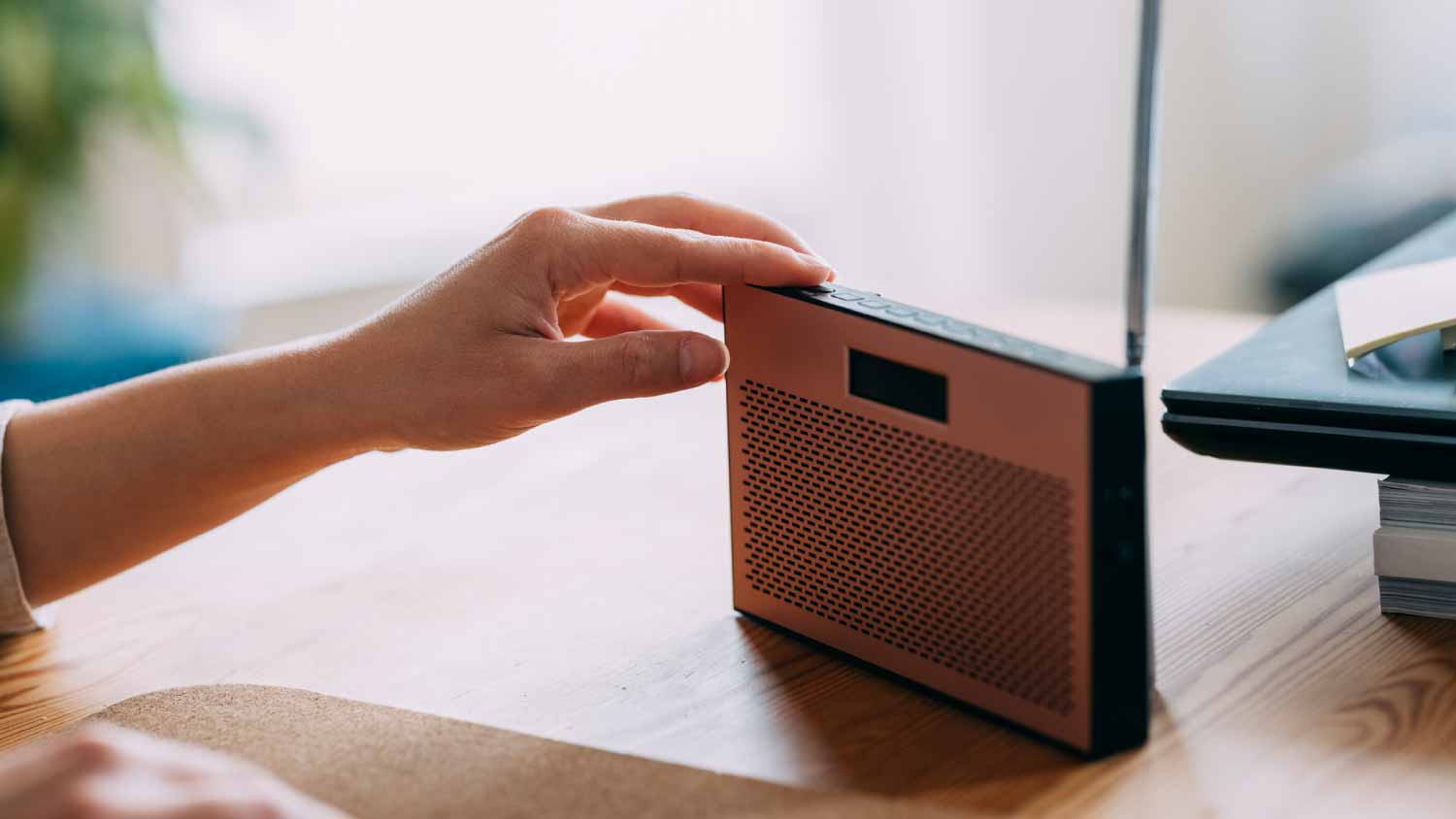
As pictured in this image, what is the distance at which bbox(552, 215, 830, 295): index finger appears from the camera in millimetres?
719

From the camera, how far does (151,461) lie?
864 mm

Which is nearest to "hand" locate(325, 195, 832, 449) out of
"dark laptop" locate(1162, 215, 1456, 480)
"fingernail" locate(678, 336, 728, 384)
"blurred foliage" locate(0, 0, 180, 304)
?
"fingernail" locate(678, 336, 728, 384)

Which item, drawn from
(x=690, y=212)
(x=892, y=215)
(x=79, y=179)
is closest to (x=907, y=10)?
(x=892, y=215)

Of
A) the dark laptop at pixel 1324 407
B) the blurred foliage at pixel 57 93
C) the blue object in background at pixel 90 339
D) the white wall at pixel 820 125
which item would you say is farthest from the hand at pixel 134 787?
the white wall at pixel 820 125

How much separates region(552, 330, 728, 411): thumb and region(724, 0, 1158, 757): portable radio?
0.7 inches

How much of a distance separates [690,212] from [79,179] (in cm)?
198

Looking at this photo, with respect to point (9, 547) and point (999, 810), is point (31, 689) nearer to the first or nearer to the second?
point (9, 547)

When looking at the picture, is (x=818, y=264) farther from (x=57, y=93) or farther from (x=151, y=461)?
(x=57, y=93)

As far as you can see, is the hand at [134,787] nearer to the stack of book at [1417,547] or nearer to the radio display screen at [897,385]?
the radio display screen at [897,385]

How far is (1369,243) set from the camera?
2771 mm

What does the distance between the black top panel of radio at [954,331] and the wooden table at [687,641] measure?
175 mm

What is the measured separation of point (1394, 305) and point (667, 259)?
416mm

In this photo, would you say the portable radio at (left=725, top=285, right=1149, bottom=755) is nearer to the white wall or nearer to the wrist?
the wrist

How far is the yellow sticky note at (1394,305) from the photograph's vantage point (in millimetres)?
762
